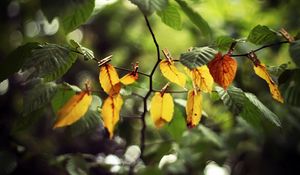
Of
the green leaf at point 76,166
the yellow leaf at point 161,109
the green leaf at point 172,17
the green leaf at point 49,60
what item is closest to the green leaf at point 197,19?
the green leaf at point 172,17

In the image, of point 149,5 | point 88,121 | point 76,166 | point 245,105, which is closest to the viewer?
point 149,5

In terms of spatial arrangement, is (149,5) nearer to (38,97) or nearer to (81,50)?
(81,50)

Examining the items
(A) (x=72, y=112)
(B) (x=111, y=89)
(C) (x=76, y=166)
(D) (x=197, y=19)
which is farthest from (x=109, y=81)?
(C) (x=76, y=166)

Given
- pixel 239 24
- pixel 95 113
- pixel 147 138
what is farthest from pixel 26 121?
pixel 239 24

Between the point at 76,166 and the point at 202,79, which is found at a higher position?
the point at 202,79

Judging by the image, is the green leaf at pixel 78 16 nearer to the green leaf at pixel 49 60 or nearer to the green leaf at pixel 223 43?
the green leaf at pixel 49 60

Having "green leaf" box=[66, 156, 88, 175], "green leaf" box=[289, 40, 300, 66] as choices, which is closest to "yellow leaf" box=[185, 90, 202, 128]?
"green leaf" box=[289, 40, 300, 66]

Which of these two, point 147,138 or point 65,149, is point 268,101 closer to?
point 147,138
